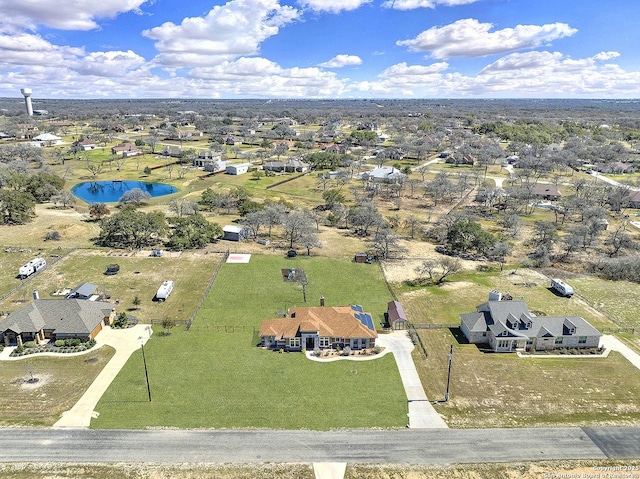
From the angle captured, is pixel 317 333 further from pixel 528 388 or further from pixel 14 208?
pixel 14 208

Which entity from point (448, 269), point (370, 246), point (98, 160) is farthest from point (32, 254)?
point (98, 160)

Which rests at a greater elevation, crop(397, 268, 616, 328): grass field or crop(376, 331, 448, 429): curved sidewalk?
crop(397, 268, 616, 328): grass field

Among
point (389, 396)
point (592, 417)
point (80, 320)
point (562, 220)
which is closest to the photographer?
point (592, 417)

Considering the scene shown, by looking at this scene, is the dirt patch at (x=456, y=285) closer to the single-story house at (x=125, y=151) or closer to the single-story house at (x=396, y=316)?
the single-story house at (x=396, y=316)

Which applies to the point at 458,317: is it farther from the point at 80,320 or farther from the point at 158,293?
the point at 80,320

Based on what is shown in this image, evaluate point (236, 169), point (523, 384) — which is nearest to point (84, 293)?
point (523, 384)

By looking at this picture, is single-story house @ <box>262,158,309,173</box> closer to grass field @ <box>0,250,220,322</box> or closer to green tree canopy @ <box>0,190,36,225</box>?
green tree canopy @ <box>0,190,36,225</box>

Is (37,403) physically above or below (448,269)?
below

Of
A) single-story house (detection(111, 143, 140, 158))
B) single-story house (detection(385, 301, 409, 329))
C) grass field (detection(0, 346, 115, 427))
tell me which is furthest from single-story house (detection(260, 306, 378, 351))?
single-story house (detection(111, 143, 140, 158))
